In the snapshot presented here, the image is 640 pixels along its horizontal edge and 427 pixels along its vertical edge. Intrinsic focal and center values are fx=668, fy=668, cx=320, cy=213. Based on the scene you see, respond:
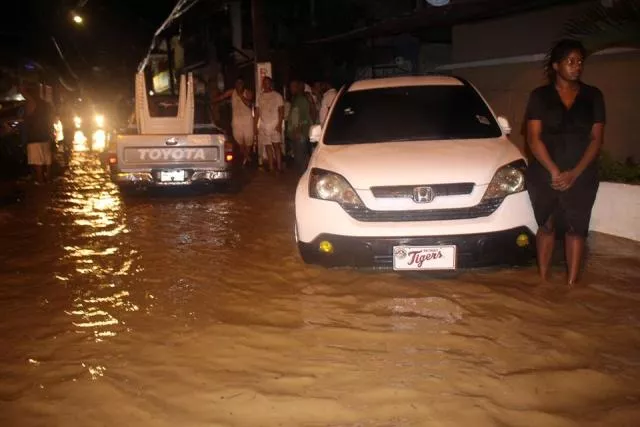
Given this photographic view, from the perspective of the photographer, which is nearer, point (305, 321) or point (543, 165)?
point (305, 321)

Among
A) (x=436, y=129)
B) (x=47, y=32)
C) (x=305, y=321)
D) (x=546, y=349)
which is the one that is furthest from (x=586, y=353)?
(x=47, y=32)

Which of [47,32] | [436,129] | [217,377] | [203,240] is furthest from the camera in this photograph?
[47,32]

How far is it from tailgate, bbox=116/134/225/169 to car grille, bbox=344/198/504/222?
6.16 metres

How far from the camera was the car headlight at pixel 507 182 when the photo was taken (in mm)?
5516

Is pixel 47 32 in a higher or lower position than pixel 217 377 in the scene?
higher

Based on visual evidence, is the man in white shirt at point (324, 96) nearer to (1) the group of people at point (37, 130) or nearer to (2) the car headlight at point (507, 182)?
(1) the group of people at point (37, 130)

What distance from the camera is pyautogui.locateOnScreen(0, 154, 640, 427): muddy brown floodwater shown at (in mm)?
3641

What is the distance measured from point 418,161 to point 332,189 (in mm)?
764

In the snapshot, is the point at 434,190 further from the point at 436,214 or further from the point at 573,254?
the point at 573,254

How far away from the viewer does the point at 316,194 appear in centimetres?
580

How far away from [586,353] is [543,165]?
5.72 feet

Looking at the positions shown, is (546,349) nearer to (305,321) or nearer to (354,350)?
(354,350)

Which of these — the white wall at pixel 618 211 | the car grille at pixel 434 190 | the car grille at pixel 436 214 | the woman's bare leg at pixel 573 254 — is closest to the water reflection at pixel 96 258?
the car grille at pixel 436 214

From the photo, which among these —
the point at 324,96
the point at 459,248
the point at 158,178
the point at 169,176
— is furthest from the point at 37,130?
the point at 459,248
